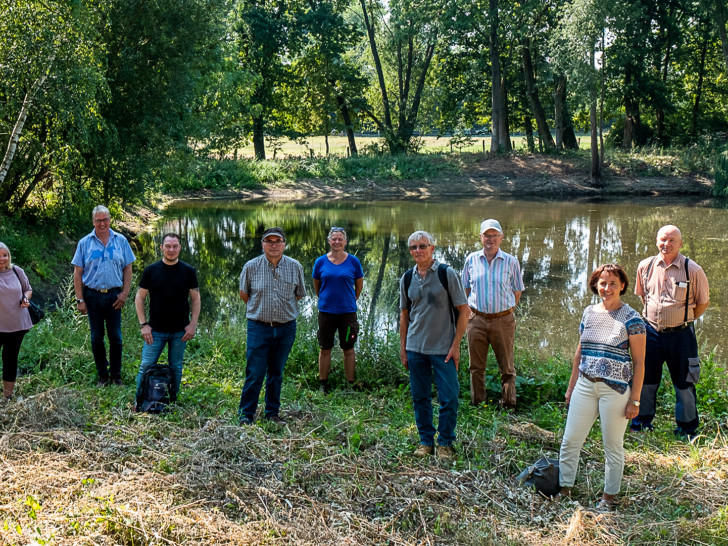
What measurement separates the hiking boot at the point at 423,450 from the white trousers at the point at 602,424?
108 centimetres

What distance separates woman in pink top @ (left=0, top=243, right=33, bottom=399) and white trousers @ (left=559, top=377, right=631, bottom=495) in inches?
197

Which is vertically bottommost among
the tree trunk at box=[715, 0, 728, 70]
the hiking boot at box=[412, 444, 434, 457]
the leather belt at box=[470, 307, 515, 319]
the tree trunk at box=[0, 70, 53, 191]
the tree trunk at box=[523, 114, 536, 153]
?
the hiking boot at box=[412, 444, 434, 457]

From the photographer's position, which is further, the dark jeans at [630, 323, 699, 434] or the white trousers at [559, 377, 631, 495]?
the dark jeans at [630, 323, 699, 434]

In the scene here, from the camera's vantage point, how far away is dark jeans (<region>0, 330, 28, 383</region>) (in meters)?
6.57

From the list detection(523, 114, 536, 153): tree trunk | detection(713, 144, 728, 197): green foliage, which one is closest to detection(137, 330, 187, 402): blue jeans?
detection(713, 144, 728, 197): green foliage

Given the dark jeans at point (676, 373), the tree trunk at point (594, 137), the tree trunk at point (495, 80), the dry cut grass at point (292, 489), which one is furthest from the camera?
the tree trunk at point (495, 80)

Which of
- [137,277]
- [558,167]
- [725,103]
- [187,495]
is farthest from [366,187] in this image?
[187,495]

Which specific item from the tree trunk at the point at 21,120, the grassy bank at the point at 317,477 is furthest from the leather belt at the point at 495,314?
the tree trunk at the point at 21,120

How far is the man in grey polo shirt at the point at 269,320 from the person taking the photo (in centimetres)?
627

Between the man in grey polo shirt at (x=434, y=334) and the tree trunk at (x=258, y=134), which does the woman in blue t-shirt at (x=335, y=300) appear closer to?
the man in grey polo shirt at (x=434, y=334)

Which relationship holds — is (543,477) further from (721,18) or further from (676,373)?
(721,18)

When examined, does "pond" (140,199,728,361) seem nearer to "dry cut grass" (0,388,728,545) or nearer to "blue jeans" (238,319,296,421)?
"blue jeans" (238,319,296,421)

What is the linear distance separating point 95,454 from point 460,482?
2682mm

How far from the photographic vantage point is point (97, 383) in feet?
23.8
